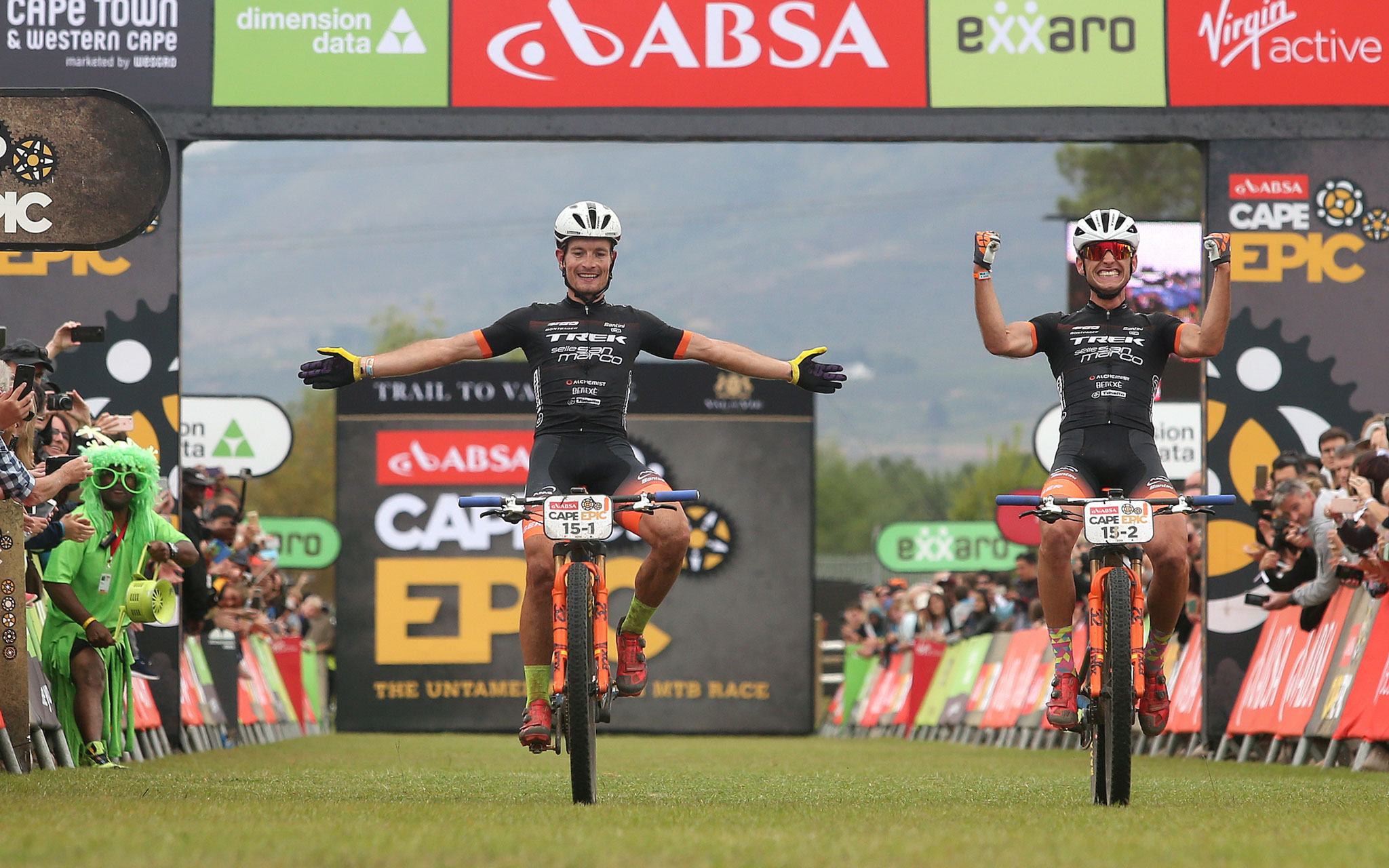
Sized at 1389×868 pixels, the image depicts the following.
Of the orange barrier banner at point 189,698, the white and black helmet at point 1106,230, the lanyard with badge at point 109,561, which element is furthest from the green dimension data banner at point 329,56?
→ the white and black helmet at point 1106,230

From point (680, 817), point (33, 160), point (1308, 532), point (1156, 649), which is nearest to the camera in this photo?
point (680, 817)

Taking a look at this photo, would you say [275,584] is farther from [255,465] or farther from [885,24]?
[885,24]

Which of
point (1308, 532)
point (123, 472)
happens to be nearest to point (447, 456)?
point (123, 472)

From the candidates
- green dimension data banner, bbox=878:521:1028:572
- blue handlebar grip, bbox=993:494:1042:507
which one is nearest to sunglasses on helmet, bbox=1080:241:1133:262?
blue handlebar grip, bbox=993:494:1042:507

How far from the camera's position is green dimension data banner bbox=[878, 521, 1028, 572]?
36.6 metres

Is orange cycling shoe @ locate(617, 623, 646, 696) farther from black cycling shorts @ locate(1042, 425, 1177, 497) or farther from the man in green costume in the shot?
the man in green costume

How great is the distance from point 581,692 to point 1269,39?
9.19 metres

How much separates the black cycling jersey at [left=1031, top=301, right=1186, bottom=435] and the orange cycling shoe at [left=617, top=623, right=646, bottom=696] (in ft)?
7.17

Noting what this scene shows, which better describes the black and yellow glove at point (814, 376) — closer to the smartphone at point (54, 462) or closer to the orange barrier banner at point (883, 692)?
the smartphone at point (54, 462)

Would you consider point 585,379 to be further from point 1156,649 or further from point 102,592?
point 102,592

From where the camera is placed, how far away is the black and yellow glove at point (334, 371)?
8.66m

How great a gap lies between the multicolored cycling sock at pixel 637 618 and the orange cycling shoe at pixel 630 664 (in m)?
0.02

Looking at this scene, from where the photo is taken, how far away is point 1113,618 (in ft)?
27.7

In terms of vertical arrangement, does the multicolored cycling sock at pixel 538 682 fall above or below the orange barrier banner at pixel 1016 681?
above
